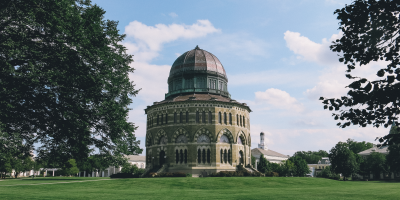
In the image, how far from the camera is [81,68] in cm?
1750

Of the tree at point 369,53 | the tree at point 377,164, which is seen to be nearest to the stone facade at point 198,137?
the tree at point 369,53

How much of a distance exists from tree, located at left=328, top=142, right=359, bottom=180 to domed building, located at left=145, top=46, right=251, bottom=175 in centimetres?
2448

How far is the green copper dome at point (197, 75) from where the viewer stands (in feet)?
196

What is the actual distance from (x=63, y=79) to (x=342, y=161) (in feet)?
221

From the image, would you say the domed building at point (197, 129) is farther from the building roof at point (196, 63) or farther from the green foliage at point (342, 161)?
the green foliage at point (342, 161)

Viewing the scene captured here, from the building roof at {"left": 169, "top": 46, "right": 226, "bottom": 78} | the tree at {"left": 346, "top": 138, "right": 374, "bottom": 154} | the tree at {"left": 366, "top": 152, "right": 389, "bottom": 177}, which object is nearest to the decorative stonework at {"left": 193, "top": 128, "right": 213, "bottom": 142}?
the building roof at {"left": 169, "top": 46, "right": 226, "bottom": 78}

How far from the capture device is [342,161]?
231ft

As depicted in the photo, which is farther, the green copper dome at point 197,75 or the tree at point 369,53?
the green copper dome at point 197,75

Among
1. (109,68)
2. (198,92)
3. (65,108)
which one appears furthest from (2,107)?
(198,92)

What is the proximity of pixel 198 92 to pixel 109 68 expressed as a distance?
40099mm

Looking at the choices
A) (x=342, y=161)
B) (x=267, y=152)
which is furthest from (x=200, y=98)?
(x=267, y=152)

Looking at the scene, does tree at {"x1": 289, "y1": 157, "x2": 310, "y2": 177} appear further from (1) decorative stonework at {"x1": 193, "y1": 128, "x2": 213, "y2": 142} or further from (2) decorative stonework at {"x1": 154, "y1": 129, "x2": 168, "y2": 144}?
(2) decorative stonework at {"x1": 154, "y1": 129, "x2": 168, "y2": 144}

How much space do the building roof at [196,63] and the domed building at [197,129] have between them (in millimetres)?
227

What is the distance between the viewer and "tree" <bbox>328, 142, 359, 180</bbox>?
7000cm
